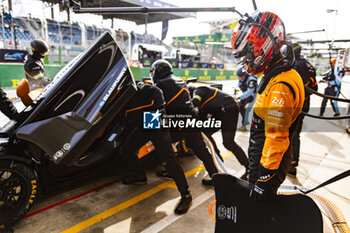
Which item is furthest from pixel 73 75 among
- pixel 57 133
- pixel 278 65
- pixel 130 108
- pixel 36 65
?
pixel 36 65

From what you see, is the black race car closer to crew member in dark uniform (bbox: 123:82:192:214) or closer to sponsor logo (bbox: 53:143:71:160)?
sponsor logo (bbox: 53:143:71:160)

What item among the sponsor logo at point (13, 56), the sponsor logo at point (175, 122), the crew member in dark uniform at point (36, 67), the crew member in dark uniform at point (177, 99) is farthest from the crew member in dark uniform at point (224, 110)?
the sponsor logo at point (13, 56)

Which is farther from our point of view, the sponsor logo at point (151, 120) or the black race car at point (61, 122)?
the sponsor logo at point (151, 120)

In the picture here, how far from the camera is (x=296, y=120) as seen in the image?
5.83 feet

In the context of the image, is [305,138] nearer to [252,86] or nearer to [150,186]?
[252,86]

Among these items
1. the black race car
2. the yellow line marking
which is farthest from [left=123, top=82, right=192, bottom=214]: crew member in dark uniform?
the yellow line marking

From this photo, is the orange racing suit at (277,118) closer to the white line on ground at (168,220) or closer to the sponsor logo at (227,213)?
the sponsor logo at (227,213)

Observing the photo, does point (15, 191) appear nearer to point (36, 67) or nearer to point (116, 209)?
point (116, 209)

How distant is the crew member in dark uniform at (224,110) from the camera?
3693 mm

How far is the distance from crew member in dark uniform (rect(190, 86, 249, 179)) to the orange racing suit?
1.94 m

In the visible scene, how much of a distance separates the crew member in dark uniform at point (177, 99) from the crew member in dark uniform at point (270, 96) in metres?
1.39

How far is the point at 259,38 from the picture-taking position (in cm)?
179

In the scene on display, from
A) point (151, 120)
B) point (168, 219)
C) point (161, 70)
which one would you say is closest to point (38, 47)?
point (161, 70)

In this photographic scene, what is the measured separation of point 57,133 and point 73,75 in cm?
60
